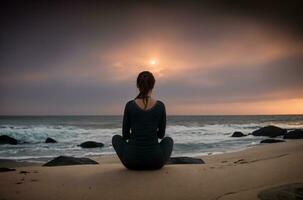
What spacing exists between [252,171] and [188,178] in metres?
0.90

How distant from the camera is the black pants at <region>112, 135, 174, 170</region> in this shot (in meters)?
4.58

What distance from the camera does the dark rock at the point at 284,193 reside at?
10.1 feet

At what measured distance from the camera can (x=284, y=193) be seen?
125 inches

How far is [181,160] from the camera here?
Answer: 26.1 feet


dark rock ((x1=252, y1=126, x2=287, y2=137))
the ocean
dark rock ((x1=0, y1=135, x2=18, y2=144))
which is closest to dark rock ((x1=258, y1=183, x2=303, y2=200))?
the ocean

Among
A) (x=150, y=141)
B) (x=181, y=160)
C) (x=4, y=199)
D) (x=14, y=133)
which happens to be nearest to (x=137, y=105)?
(x=150, y=141)

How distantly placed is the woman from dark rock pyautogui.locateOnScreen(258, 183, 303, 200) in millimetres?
1646

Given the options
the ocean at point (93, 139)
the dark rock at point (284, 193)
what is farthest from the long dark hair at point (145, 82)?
the ocean at point (93, 139)

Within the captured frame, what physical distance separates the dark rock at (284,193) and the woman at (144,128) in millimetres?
1646

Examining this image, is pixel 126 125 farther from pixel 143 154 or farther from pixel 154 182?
pixel 154 182

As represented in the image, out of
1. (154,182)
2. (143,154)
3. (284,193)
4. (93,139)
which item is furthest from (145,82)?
(93,139)

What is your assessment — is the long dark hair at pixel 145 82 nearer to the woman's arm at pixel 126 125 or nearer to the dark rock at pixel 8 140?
the woman's arm at pixel 126 125

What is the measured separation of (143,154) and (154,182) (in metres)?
0.59

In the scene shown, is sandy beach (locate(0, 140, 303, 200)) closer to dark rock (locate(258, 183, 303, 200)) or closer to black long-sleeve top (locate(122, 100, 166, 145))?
dark rock (locate(258, 183, 303, 200))
